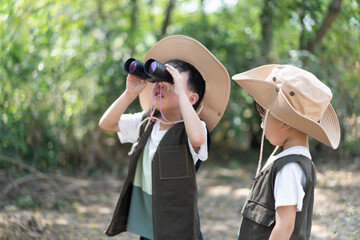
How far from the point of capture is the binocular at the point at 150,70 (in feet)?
6.36

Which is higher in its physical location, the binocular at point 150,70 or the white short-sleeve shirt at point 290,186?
the binocular at point 150,70

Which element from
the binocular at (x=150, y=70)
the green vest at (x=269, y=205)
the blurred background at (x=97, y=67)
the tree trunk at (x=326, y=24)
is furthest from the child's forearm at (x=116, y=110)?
the tree trunk at (x=326, y=24)

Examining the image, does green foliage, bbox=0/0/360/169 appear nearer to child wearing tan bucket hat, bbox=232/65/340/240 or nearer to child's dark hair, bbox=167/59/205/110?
child's dark hair, bbox=167/59/205/110

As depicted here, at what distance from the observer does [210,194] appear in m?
4.96

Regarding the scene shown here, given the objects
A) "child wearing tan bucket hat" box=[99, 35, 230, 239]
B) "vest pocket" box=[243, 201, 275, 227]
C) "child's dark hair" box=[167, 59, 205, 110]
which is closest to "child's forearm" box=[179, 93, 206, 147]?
"child wearing tan bucket hat" box=[99, 35, 230, 239]

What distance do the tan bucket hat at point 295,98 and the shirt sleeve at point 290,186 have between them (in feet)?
0.56

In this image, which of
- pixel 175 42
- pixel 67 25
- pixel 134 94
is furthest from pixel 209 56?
pixel 67 25

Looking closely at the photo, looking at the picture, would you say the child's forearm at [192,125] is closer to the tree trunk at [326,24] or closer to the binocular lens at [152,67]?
the binocular lens at [152,67]

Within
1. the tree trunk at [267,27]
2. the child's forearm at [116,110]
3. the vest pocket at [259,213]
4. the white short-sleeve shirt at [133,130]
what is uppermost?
the child's forearm at [116,110]

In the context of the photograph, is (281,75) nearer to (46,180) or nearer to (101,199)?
(101,199)

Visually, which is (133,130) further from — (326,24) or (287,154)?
(326,24)

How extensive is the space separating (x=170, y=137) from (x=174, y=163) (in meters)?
0.13

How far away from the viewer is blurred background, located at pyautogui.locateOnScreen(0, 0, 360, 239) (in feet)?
14.0

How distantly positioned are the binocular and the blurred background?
220 centimetres
